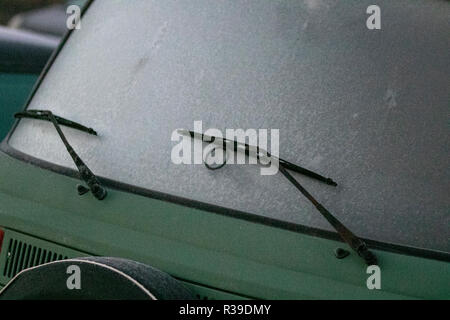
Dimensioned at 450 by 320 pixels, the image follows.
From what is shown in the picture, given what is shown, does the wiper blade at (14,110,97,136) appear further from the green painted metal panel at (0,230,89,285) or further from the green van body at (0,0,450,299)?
the green painted metal panel at (0,230,89,285)

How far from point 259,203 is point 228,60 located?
20.5 inches

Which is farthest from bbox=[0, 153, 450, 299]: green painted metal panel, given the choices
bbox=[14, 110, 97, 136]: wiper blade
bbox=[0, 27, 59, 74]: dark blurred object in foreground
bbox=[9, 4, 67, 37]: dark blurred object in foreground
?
bbox=[9, 4, 67, 37]: dark blurred object in foreground

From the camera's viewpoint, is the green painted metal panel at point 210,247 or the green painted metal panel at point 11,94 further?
the green painted metal panel at point 11,94

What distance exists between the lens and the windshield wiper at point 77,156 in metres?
2.45

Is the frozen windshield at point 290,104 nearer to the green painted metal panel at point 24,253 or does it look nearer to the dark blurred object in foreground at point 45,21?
the green painted metal panel at point 24,253

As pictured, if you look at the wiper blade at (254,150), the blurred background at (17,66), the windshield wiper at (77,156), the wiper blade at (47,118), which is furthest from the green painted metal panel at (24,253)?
the blurred background at (17,66)

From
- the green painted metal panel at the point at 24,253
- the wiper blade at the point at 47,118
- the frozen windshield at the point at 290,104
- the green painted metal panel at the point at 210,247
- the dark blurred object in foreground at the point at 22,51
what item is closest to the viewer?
the green painted metal panel at the point at 210,247

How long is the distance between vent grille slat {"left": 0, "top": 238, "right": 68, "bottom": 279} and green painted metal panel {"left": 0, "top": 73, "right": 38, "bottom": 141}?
2.14 m

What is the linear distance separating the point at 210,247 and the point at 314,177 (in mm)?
369

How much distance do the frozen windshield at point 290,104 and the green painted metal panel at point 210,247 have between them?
72 millimetres

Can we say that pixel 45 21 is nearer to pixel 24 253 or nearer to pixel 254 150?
pixel 24 253

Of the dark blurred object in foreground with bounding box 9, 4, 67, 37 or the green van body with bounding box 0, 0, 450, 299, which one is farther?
the dark blurred object in foreground with bounding box 9, 4, 67, 37

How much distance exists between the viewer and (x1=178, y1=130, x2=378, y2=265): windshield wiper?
6.86 feet

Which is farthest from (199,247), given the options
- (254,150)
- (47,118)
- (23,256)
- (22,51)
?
(22,51)
